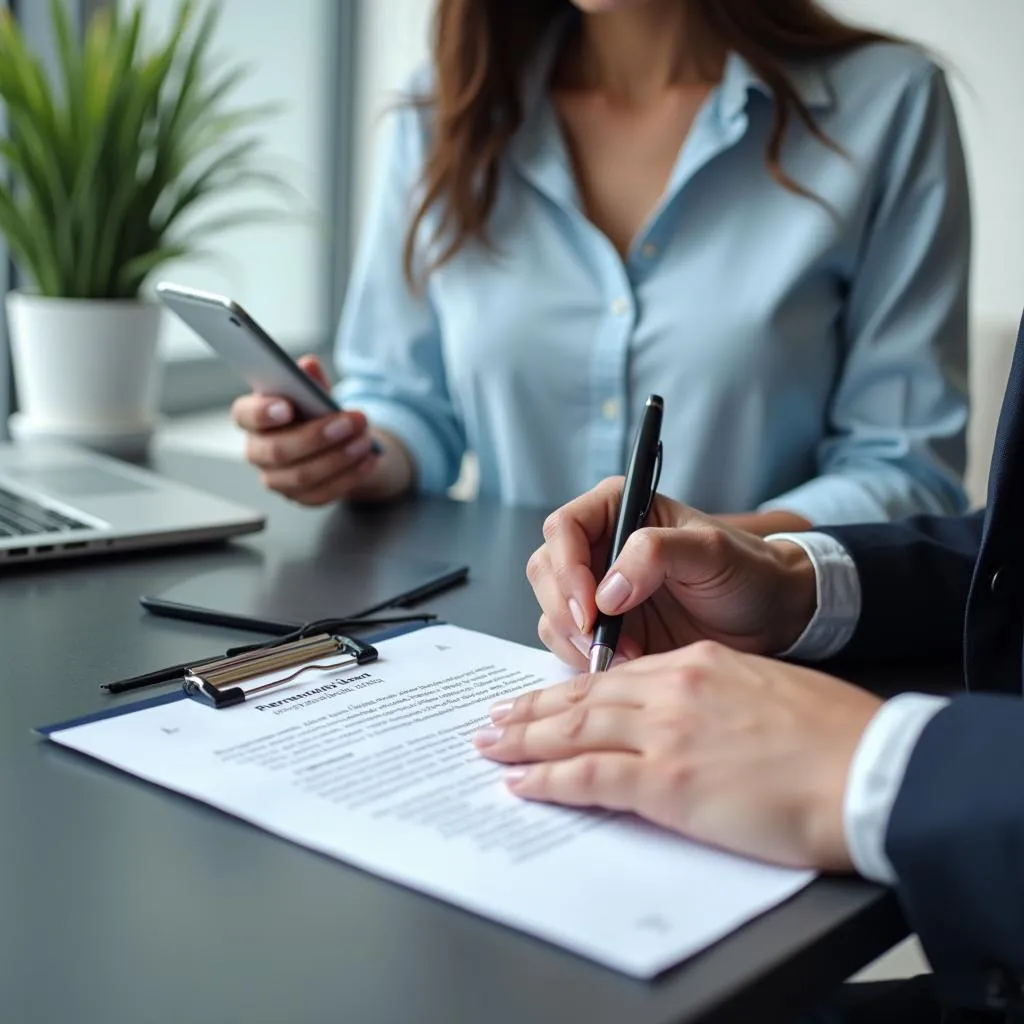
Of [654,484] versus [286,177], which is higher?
[286,177]

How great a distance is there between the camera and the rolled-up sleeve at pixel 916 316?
51.4 inches

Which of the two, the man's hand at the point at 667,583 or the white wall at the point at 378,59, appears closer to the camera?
the man's hand at the point at 667,583

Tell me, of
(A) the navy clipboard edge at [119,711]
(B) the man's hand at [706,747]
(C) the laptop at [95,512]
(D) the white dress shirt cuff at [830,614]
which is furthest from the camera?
(C) the laptop at [95,512]

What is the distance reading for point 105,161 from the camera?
1562 mm

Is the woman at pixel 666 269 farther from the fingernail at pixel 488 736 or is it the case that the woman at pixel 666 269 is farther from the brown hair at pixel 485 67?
the fingernail at pixel 488 736

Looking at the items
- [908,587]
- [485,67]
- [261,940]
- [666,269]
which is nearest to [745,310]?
[666,269]

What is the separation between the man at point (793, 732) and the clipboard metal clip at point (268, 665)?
117 millimetres

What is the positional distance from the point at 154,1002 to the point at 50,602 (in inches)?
19.9

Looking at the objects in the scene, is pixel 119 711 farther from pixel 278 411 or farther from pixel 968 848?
pixel 278 411

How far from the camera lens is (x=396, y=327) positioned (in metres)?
1.51

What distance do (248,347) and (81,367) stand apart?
17.9 inches

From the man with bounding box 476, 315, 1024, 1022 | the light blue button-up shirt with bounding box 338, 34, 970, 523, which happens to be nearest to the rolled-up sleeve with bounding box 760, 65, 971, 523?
the light blue button-up shirt with bounding box 338, 34, 970, 523

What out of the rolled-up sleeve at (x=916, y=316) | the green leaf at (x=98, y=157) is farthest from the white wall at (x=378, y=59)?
the rolled-up sleeve at (x=916, y=316)

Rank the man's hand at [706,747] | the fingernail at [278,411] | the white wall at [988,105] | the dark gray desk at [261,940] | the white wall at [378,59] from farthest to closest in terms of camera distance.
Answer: the white wall at [378,59], the white wall at [988,105], the fingernail at [278,411], the man's hand at [706,747], the dark gray desk at [261,940]
